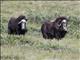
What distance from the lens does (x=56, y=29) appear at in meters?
19.0

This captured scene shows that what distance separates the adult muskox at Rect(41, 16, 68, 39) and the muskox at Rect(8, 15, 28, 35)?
88 centimetres

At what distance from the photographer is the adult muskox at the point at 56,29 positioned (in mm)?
18625

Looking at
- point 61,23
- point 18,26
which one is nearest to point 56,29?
point 61,23

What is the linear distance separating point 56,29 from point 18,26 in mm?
2009

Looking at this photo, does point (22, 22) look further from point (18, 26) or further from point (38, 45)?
point (38, 45)

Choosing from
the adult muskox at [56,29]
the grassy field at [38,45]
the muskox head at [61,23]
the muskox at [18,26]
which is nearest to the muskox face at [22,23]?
the muskox at [18,26]

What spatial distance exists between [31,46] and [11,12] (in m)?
14.7

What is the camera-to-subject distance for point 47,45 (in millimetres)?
16125

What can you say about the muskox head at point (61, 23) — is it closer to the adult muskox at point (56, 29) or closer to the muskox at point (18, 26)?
the adult muskox at point (56, 29)

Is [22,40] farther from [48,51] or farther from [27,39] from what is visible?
[48,51]

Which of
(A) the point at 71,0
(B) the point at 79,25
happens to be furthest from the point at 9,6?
(B) the point at 79,25

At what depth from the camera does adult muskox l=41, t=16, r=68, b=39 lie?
18.6 metres

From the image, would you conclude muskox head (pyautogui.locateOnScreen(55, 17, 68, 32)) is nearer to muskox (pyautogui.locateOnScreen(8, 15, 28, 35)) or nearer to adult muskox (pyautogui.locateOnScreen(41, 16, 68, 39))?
adult muskox (pyautogui.locateOnScreen(41, 16, 68, 39))

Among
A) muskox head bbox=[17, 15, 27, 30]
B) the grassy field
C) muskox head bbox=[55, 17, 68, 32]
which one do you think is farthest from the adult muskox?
muskox head bbox=[17, 15, 27, 30]
